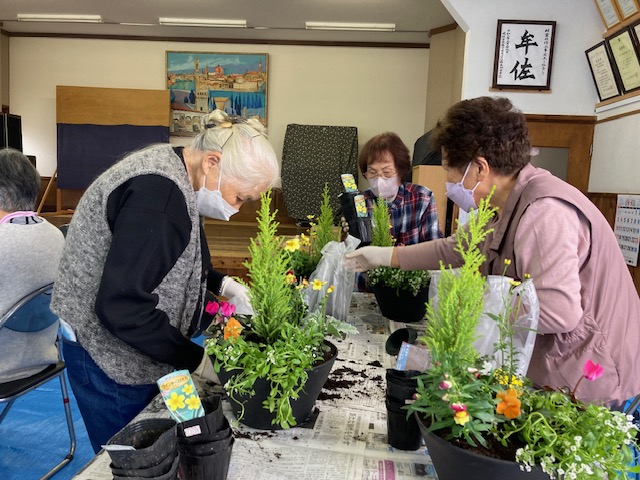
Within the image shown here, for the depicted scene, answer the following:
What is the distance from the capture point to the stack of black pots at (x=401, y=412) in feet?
2.93

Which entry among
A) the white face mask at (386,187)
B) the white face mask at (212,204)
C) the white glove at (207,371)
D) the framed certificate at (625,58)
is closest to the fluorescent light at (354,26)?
the framed certificate at (625,58)

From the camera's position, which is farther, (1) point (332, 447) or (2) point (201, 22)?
(2) point (201, 22)

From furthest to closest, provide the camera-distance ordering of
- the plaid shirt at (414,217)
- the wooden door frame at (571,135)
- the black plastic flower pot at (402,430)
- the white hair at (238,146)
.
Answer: the wooden door frame at (571,135), the plaid shirt at (414,217), the white hair at (238,146), the black plastic flower pot at (402,430)

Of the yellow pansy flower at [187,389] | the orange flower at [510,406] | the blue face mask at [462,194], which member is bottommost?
Answer: the yellow pansy flower at [187,389]

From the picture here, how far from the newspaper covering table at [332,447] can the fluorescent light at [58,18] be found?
21.3 ft

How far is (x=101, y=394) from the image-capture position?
4.09 feet

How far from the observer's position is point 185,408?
78 cm

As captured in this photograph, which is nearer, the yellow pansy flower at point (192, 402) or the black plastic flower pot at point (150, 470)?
the black plastic flower pot at point (150, 470)

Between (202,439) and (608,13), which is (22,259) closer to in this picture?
(202,439)

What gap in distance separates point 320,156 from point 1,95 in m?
4.81

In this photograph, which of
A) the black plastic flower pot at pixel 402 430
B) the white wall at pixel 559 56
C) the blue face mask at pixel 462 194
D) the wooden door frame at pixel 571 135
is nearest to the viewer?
the black plastic flower pot at pixel 402 430

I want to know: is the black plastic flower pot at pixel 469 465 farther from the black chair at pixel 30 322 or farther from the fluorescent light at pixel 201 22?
the fluorescent light at pixel 201 22

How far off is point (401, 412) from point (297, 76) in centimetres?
658

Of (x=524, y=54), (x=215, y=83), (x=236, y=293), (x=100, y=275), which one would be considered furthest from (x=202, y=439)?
(x=215, y=83)
